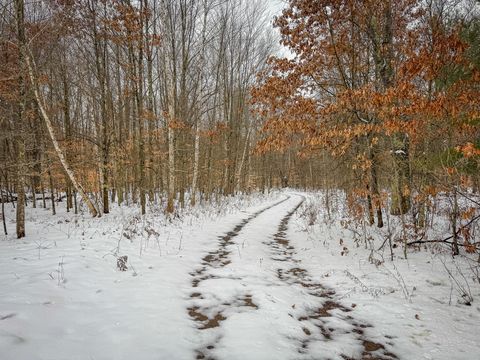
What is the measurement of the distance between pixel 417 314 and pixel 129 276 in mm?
4763

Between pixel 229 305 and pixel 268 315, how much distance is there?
64 centimetres

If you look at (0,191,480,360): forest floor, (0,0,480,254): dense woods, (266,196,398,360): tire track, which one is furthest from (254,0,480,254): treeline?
(266,196,398,360): tire track

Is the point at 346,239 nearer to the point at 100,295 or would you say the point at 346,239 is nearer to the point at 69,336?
the point at 100,295

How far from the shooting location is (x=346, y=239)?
29.8ft

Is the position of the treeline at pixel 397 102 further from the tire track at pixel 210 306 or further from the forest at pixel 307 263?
the tire track at pixel 210 306

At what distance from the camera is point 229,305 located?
13.9 ft

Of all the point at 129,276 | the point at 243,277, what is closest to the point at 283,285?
the point at 243,277

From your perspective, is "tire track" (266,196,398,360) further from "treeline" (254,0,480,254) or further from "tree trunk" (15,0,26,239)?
"tree trunk" (15,0,26,239)

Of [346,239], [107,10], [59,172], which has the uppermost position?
[107,10]

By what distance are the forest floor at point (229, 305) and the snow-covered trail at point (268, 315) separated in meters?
0.02

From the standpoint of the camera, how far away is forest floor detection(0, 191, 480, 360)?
10.2 ft

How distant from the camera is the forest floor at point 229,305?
10.2 ft

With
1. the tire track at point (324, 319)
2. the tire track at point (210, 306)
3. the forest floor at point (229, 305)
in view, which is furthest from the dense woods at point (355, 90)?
the tire track at point (210, 306)

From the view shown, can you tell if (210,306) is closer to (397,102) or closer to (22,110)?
(397,102)
